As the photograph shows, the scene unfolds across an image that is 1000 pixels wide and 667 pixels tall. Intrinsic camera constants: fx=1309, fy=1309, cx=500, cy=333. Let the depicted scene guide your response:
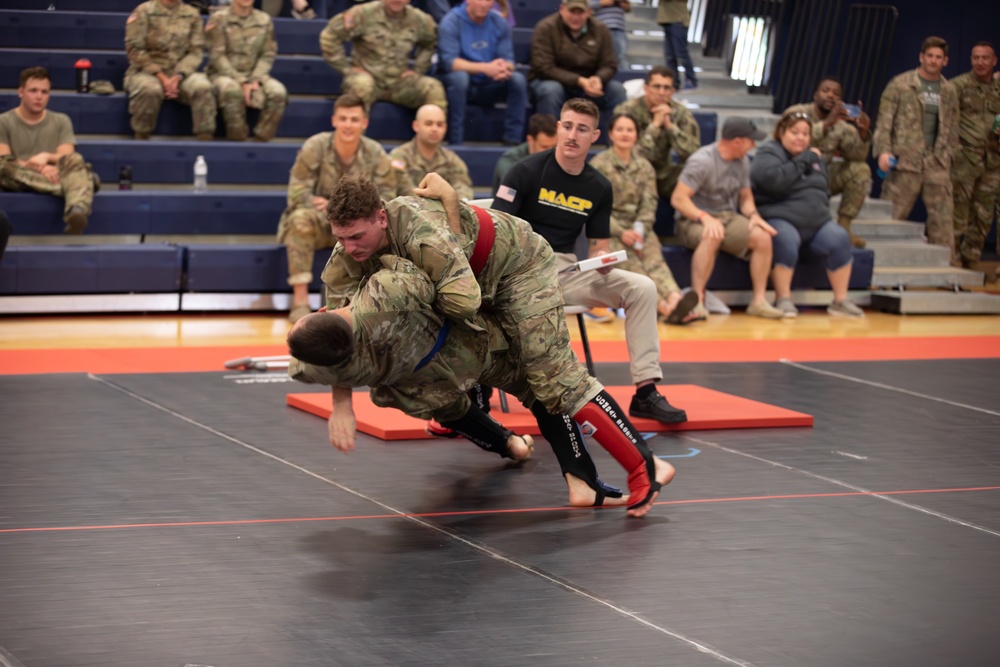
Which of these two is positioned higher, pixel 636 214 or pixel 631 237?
pixel 636 214

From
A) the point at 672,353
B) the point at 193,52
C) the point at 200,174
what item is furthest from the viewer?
the point at 193,52

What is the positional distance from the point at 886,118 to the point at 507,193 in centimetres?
617

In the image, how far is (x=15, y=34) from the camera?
972 centimetres

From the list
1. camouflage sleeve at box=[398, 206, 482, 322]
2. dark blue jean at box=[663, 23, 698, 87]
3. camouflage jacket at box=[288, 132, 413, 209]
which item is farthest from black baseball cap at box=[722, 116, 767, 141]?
camouflage sleeve at box=[398, 206, 482, 322]

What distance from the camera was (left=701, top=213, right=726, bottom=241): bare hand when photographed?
8.77 m

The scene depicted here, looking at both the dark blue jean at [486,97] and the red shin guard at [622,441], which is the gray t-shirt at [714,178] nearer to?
the dark blue jean at [486,97]

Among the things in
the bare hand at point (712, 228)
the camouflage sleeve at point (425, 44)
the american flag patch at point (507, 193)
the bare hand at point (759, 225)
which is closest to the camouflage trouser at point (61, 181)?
the camouflage sleeve at point (425, 44)

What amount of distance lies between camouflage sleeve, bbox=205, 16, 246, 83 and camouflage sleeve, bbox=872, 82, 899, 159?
16.6 ft

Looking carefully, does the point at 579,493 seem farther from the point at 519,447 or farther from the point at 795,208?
the point at 795,208

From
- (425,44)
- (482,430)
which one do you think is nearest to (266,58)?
(425,44)

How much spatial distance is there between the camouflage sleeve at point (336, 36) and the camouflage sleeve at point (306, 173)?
59.1 inches

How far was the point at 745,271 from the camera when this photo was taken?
9398 mm

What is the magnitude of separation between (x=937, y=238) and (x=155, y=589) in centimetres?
899

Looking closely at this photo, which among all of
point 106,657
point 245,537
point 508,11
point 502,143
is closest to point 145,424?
point 245,537
